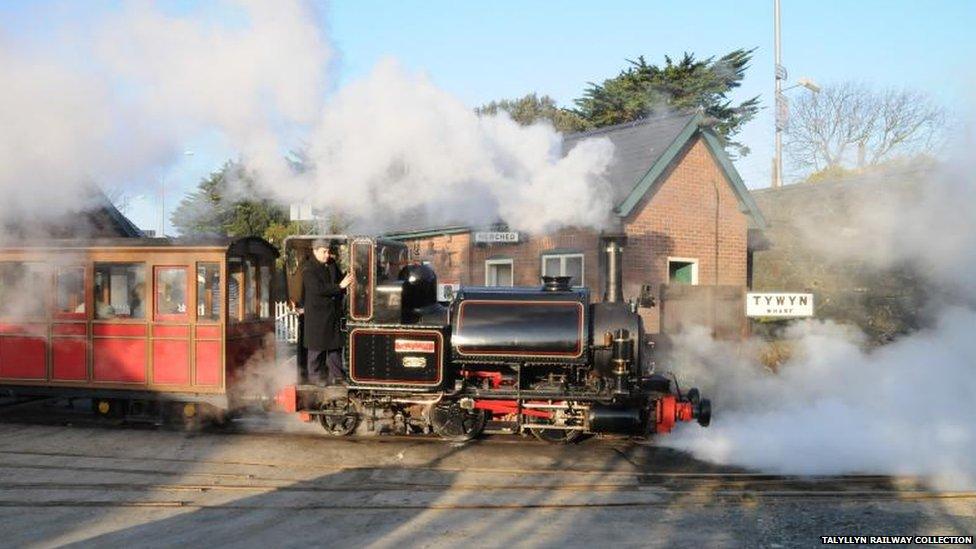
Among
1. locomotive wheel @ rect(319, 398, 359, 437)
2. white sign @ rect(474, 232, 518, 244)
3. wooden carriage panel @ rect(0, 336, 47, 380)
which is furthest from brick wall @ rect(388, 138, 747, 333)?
wooden carriage panel @ rect(0, 336, 47, 380)

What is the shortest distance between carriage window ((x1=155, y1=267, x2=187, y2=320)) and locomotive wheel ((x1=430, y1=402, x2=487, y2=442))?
3.47 meters

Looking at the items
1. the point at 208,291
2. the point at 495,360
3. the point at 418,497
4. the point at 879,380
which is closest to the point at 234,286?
the point at 208,291

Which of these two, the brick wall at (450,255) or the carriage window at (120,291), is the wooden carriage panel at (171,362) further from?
the brick wall at (450,255)

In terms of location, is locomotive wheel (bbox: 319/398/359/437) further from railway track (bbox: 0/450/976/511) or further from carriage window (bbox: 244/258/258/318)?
carriage window (bbox: 244/258/258/318)

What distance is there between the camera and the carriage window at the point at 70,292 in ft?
33.1

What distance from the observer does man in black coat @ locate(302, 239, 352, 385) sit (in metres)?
9.10

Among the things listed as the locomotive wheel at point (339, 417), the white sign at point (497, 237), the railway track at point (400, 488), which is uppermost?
the white sign at point (497, 237)

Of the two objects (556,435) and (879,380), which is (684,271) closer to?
(879,380)

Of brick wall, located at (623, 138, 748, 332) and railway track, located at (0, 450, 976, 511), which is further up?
brick wall, located at (623, 138, 748, 332)

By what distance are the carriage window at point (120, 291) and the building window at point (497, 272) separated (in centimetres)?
799

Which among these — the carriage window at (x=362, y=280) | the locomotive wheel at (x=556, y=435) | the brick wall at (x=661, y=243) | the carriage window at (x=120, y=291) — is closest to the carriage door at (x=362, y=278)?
the carriage window at (x=362, y=280)

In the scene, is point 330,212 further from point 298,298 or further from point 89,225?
point 89,225

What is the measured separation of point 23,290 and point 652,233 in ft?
34.3

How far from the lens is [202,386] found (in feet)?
31.8
